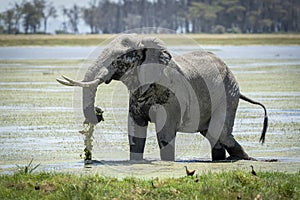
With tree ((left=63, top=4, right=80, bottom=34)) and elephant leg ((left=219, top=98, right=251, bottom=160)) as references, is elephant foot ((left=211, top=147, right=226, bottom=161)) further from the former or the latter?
tree ((left=63, top=4, right=80, bottom=34))

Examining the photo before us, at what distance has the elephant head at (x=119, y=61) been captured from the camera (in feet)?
31.4

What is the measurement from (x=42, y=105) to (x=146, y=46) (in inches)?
298

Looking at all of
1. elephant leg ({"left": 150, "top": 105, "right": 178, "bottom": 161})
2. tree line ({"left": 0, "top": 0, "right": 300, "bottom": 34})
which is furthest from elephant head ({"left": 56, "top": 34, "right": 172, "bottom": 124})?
tree line ({"left": 0, "top": 0, "right": 300, "bottom": 34})

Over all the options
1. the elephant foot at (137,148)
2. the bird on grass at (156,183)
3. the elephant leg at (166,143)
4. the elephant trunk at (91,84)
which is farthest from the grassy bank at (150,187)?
the elephant foot at (137,148)

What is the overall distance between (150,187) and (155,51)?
2.60 meters

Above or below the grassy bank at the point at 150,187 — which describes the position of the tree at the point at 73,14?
below

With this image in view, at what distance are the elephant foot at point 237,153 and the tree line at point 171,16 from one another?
302 feet

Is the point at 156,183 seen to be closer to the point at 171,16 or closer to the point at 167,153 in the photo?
the point at 167,153

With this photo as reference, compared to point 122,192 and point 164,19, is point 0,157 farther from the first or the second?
point 164,19

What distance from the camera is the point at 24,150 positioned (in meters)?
11.6

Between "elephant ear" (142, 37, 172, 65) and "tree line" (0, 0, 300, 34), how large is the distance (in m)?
92.7

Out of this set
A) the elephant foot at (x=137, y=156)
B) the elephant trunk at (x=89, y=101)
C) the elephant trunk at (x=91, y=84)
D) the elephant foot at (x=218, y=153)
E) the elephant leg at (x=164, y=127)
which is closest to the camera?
the elephant trunk at (x=91, y=84)

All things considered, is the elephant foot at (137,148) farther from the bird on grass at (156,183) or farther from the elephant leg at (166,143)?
the bird on grass at (156,183)

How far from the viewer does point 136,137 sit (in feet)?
34.2
